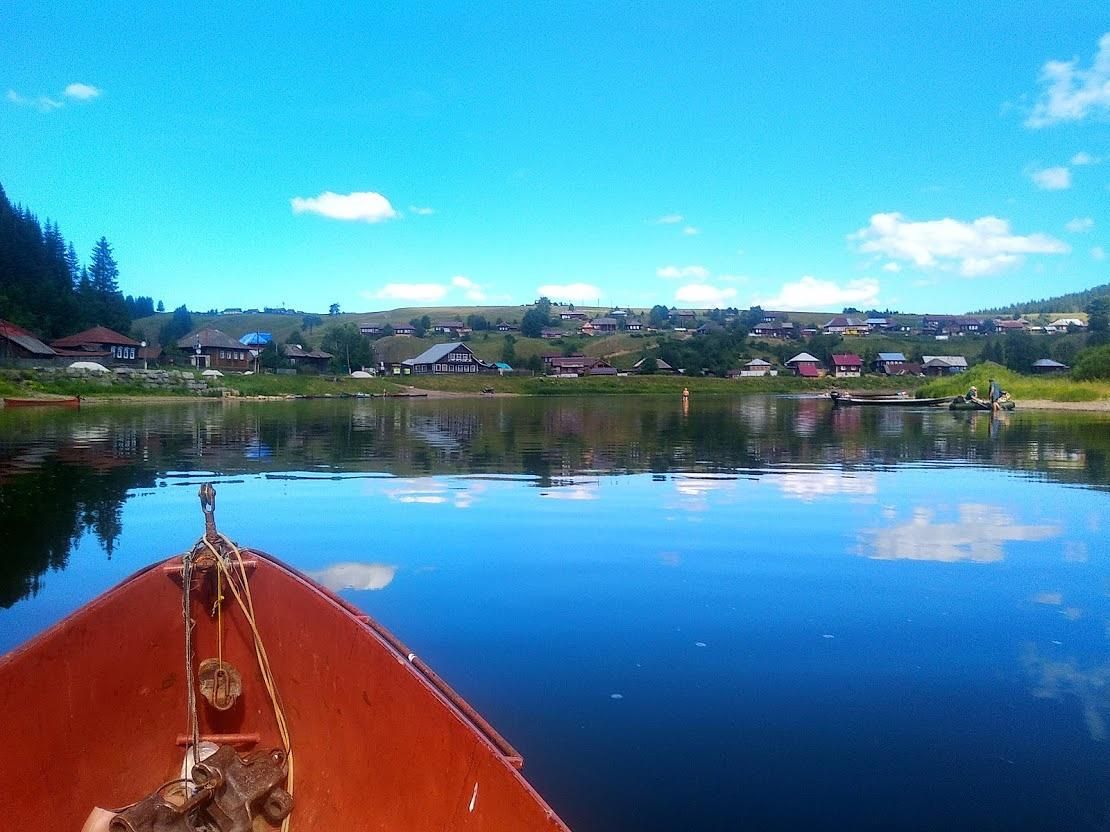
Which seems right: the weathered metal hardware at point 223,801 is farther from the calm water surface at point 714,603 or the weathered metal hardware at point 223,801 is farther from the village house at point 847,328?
the village house at point 847,328

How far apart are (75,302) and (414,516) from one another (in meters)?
95.6

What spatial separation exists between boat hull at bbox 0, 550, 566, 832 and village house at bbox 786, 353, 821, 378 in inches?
5206

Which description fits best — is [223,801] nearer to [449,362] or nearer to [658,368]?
[658,368]

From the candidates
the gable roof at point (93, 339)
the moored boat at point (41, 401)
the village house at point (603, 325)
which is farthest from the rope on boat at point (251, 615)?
the village house at point (603, 325)

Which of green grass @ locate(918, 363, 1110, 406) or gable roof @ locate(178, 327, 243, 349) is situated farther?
gable roof @ locate(178, 327, 243, 349)

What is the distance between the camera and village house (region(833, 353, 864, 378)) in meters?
131

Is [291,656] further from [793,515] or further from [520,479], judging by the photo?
[520,479]

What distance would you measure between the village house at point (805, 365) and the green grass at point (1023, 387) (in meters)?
45.8

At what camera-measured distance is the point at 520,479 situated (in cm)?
2022

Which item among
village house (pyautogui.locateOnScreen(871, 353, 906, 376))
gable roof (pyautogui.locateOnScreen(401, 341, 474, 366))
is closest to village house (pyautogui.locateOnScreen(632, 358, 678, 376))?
gable roof (pyautogui.locateOnScreen(401, 341, 474, 366))

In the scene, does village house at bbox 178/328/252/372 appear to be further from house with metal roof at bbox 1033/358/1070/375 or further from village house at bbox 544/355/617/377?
house with metal roof at bbox 1033/358/1070/375

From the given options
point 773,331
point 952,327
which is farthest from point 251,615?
point 952,327

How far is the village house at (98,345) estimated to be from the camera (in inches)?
3344

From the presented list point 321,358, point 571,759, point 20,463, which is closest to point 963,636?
point 571,759
